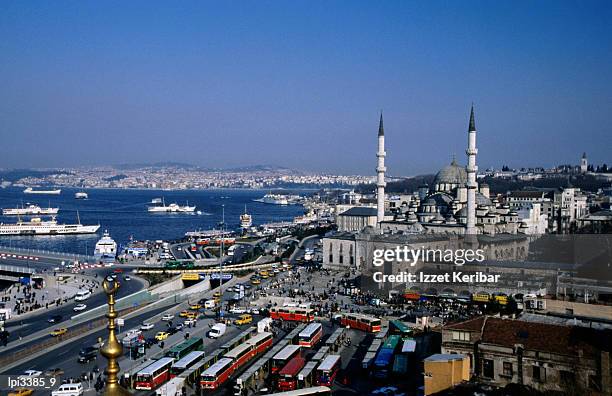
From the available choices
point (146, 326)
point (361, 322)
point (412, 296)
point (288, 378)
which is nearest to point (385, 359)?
point (288, 378)

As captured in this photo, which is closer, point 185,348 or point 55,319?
point 185,348

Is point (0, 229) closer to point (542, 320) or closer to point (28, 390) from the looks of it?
point (28, 390)

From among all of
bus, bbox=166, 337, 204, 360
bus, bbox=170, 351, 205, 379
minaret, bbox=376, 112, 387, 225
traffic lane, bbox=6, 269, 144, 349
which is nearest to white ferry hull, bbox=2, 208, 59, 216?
minaret, bbox=376, 112, 387, 225

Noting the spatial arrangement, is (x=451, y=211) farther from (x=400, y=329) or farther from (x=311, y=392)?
(x=311, y=392)

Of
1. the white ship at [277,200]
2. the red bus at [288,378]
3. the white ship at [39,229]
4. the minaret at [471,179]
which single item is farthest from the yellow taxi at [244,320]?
the white ship at [277,200]

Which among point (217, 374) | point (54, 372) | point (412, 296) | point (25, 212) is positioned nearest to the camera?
point (217, 374)

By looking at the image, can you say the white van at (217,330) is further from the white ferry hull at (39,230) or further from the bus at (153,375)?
the white ferry hull at (39,230)
